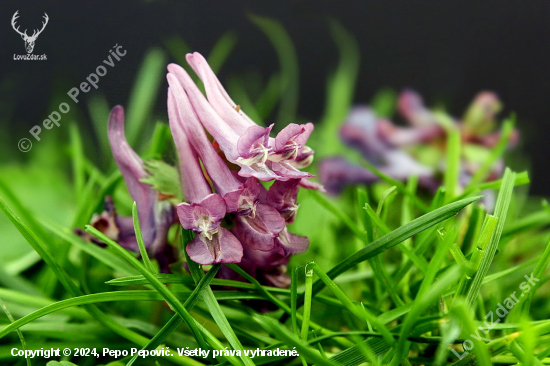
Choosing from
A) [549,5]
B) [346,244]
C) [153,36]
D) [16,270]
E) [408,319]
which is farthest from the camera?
[549,5]

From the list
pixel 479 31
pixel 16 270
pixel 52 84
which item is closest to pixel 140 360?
pixel 16 270

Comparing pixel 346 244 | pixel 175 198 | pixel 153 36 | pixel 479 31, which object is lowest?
pixel 346 244

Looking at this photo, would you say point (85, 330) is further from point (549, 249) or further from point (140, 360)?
point (549, 249)

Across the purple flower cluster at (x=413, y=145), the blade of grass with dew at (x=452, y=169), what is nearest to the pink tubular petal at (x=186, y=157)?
the blade of grass with dew at (x=452, y=169)

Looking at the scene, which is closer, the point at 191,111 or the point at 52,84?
the point at 191,111

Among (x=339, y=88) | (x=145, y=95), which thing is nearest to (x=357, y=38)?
(x=339, y=88)

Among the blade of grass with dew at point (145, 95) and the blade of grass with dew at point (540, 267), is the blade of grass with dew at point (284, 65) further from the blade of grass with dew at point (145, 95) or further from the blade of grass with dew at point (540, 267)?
the blade of grass with dew at point (540, 267)
